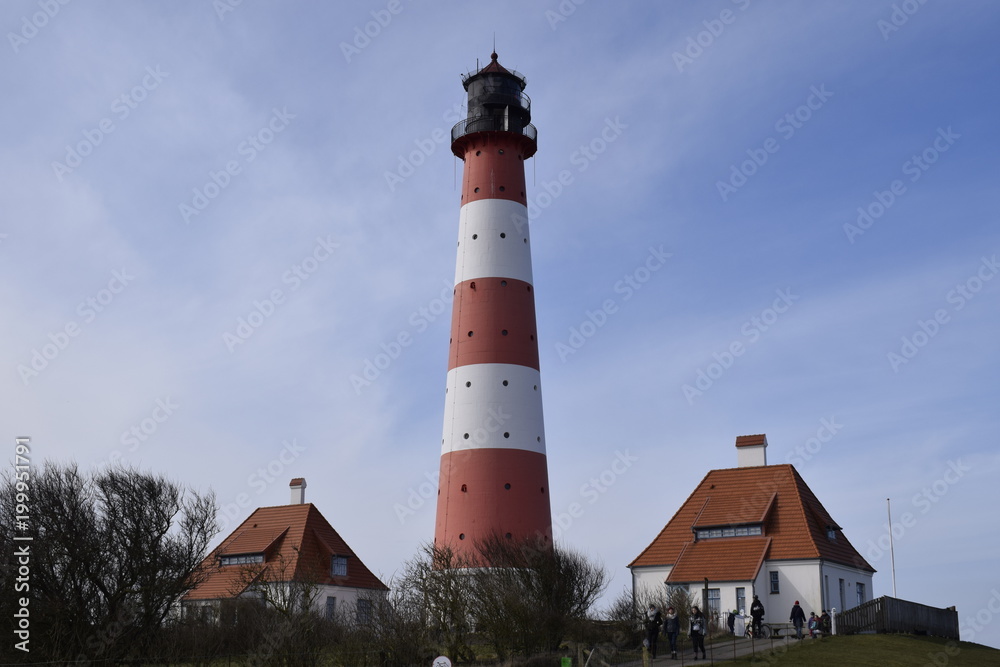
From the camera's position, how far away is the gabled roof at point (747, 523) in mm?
39375

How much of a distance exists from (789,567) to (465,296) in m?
15.9

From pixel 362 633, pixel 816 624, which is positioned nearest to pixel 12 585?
pixel 362 633

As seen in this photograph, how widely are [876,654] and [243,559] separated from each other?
3074cm

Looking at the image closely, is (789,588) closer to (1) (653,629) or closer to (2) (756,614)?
(2) (756,614)

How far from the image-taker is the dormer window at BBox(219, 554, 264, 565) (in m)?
48.5

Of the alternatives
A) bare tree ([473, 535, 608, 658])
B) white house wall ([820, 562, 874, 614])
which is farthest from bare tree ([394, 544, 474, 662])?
white house wall ([820, 562, 874, 614])

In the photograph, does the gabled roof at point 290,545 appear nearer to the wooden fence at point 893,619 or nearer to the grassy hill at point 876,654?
the wooden fence at point 893,619

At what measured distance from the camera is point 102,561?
27500 mm

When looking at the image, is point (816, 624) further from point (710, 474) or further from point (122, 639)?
point (122, 639)

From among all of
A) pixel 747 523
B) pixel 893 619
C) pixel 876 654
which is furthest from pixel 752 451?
pixel 876 654

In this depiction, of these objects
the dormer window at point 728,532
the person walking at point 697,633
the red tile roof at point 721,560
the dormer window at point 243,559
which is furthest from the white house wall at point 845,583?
the dormer window at point 243,559

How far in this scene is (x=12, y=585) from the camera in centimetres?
2631

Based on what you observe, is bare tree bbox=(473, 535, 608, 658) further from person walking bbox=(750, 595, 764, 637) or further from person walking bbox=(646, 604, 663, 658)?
person walking bbox=(750, 595, 764, 637)

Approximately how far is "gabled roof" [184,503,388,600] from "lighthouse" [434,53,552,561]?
11100 millimetres
